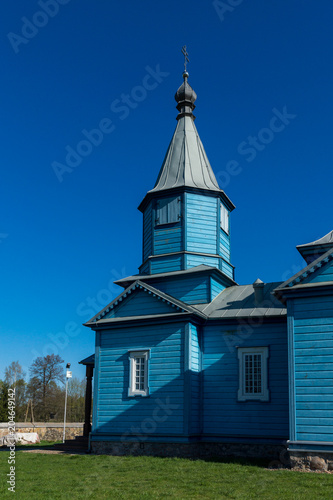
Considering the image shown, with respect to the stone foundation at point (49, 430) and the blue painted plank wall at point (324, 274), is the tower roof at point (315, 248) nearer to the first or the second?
the blue painted plank wall at point (324, 274)

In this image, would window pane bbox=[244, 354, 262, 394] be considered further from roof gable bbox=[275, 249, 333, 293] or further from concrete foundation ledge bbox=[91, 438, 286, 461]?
roof gable bbox=[275, 249, 333, 293]

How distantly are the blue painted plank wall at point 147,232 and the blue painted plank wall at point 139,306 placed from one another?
268cm

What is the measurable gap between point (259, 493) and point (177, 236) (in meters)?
11.9

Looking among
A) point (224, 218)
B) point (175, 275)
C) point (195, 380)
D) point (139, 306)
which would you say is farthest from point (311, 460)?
point (224, 218)

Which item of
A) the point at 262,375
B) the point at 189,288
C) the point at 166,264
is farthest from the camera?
the point at 166,264

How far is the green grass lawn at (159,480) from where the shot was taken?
10.3m

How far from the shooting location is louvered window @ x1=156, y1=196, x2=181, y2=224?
69.8 feet

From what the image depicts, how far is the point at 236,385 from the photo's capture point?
57.5 ft

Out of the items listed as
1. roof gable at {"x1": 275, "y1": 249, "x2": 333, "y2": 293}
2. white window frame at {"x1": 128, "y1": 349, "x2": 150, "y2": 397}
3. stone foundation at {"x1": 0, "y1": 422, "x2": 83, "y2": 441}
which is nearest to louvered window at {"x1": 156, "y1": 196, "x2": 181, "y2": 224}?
white window frame at {"x1": 128, "y1": 349, "x2": 150, "y2": 397}

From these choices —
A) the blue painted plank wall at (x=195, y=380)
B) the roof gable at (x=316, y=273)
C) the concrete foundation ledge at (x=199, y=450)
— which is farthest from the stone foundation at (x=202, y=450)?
the roof gable at (x=316, y=273)

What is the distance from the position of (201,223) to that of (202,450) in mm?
8643

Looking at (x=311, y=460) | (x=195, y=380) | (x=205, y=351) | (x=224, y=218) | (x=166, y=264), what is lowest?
(x=311, y=460)

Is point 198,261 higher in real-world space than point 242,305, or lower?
higher

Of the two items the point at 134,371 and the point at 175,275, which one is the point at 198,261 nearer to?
the point at 175,275
